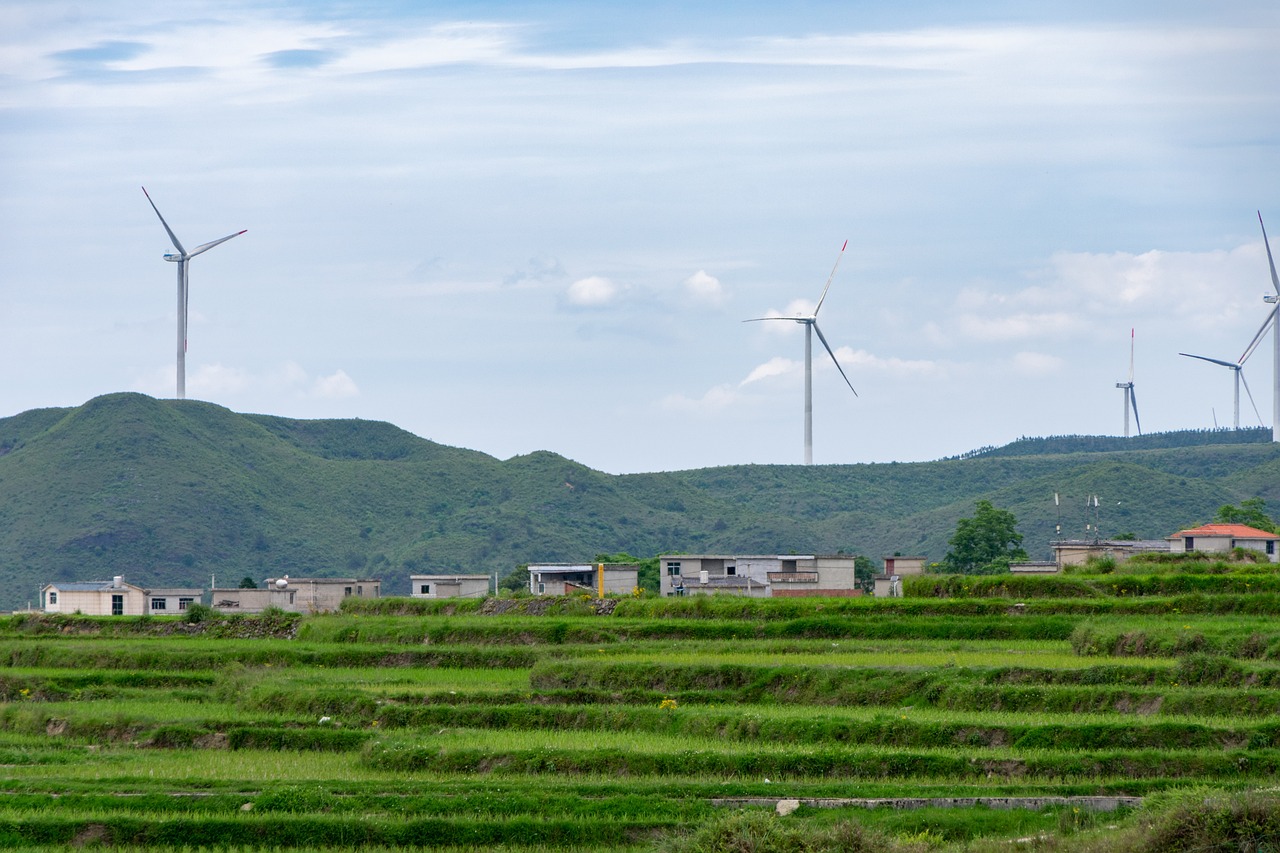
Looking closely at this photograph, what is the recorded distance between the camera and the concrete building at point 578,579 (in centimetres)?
7394

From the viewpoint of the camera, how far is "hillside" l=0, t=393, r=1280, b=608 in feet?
420

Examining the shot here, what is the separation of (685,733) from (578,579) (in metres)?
45.8

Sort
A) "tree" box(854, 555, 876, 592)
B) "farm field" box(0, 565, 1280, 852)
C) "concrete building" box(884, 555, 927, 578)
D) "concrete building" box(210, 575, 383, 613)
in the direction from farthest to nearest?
"tree" box(854, 555, 876, 592)
"concrete building" box(210, 575, 383, 613)
"concrete building" box(884, 555, 927, 578)
"farm field" box(0, 565, 1280, 852)

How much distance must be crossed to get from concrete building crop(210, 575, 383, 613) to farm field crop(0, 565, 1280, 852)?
2539 cm

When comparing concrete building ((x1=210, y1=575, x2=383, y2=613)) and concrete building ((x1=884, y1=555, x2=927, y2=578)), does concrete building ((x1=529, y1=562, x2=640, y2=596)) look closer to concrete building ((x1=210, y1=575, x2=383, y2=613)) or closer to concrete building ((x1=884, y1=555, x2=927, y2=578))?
concrete building ((x1=210, y1=575, x2=383, y2=613))

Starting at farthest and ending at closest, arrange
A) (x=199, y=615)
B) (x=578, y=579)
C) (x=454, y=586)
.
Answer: (x=454, y=586)
(x=578, y=579)
(x=199, y=615)

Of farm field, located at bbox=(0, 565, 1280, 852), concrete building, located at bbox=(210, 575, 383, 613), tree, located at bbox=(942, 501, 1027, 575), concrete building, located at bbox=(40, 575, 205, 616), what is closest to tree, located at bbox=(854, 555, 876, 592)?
tree, located at bbox=(942, 501, 1027, 575)

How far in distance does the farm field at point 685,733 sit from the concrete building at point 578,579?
787 inches

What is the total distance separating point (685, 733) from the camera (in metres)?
32.1

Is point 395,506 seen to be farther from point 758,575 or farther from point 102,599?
point 758,575

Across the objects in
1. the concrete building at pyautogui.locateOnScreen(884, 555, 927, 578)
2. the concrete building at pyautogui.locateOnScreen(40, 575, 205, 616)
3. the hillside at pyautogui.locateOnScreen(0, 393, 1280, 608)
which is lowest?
the concrete building at pyautogui.locateOnScreen(40, 575, 205, 616)

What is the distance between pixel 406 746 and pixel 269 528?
111872mm

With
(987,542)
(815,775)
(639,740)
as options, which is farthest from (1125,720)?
(987,542)

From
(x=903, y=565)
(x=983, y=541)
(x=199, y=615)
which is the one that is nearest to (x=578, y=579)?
(x=903, y=565)
